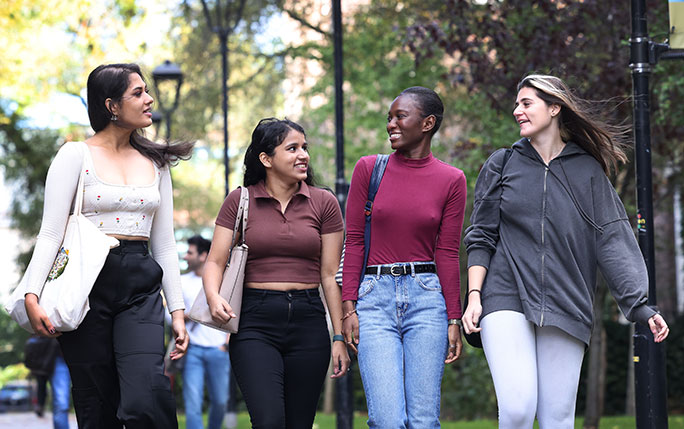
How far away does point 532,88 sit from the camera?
212 inches

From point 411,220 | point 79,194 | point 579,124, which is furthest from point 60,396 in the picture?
point 579,124

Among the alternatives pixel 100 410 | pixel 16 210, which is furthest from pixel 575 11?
pixel 16 210

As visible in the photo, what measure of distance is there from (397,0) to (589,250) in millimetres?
13980

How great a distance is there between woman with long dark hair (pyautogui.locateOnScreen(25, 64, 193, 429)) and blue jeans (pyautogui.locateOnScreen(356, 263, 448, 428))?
101 cm

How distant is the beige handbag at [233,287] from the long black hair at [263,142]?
33 cm

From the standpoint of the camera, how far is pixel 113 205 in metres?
5.28

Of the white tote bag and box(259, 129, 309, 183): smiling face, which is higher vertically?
box(259, 129, 309, 183): smiling face

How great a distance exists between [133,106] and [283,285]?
1257 millimetres

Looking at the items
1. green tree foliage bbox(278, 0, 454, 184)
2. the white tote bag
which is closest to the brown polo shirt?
the white tote bag

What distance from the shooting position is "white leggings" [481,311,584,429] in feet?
16.1

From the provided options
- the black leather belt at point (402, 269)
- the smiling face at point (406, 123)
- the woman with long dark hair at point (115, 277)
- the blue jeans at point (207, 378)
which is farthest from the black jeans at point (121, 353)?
the blue jeans at point (207, 378)

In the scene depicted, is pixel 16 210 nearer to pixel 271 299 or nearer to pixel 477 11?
pixel 477 11

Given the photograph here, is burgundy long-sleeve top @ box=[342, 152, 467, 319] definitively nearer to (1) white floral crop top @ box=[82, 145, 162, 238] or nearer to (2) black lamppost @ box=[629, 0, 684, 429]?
(1) white floral crop top @ box=[82, 145, 162, 238]

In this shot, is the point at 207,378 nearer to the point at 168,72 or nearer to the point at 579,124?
the point at 579,124
